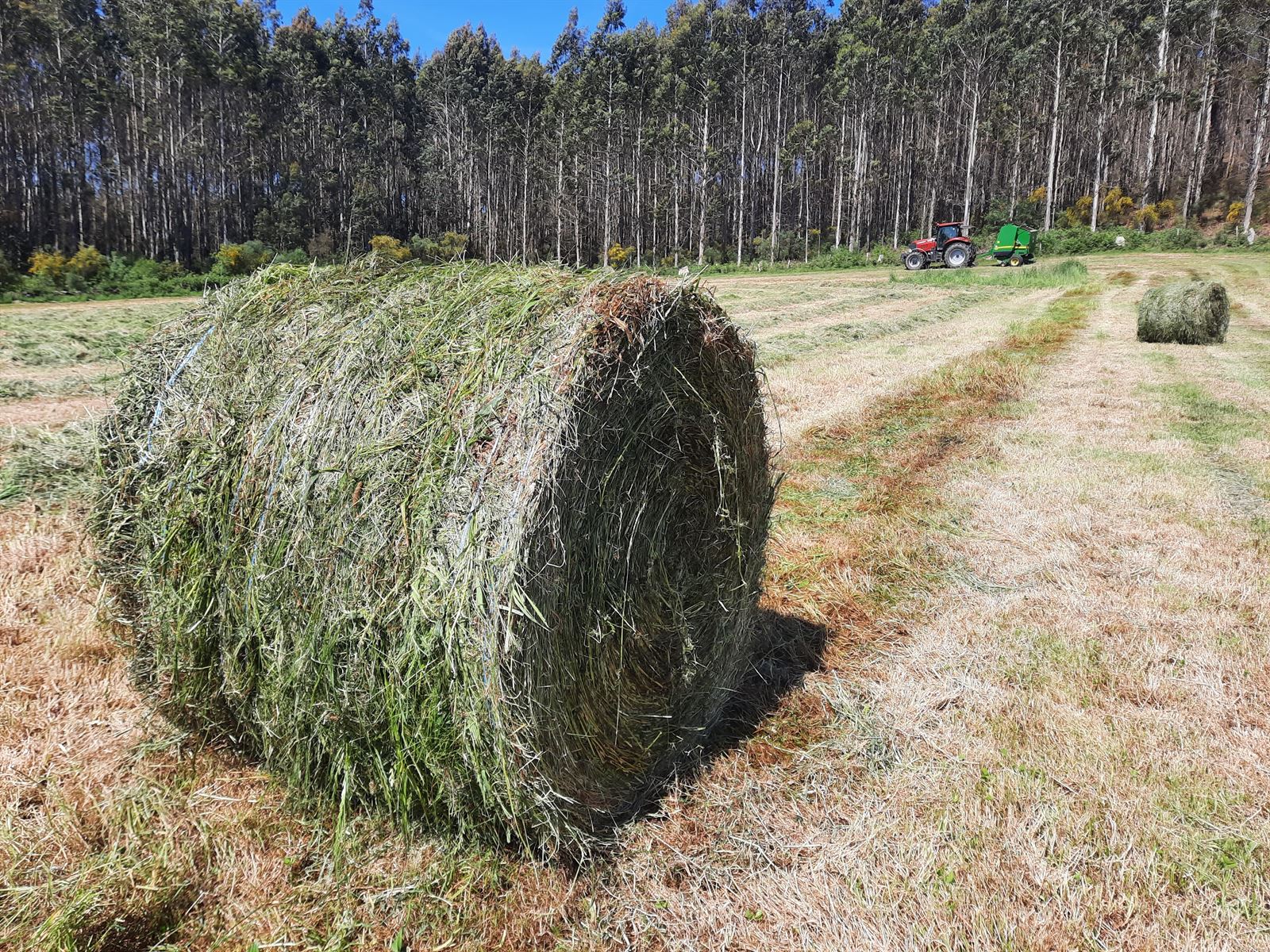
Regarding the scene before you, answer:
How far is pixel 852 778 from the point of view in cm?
303

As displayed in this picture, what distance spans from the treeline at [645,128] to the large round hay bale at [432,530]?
50.1m

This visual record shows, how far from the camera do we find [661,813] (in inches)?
112

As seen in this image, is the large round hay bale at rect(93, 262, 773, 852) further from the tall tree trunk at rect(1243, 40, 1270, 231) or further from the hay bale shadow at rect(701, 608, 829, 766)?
the tall tree trunk at rect(1243, 40, 1270, 231)

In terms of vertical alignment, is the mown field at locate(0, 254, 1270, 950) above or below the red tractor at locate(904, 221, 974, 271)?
below

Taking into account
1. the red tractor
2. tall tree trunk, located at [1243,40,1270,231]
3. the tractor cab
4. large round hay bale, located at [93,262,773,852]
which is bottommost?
large round hay bale, located at [93,262,773,852]

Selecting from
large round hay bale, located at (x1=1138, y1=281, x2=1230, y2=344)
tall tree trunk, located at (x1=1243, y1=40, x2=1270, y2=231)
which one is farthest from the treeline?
large round hay bale, located at (x1=1138, y1=281, x2=1230, y2=344)

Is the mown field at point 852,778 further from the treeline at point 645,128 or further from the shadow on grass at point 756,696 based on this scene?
the treeline at point 645,128

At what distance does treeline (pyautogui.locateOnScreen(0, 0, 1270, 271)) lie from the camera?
47.9 m

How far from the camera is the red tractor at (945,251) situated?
3331 centimetres

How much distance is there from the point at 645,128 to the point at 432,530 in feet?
217

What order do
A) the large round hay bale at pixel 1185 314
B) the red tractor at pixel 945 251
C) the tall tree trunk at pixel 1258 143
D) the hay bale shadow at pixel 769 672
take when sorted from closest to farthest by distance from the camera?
1. the hay bale shadow at pixel 769 672
2. the large round hay bale at pixel 1185 314
3. the red tractor at pixel 945 251
4. the tall tree trunk at pixel 1258 143

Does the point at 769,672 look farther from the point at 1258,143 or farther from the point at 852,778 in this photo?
the point at 1258,143

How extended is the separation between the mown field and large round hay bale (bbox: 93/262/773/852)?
0.77 ft

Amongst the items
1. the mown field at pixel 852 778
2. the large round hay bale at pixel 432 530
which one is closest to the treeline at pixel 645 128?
the mown field at pixel 852 778
